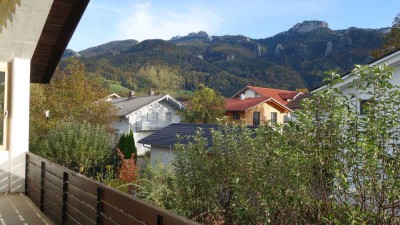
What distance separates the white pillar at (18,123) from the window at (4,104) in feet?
0.52

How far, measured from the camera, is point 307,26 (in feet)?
511

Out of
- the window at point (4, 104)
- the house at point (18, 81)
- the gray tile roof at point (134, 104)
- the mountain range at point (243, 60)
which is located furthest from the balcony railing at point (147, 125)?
the mountain range at point (243, 60)

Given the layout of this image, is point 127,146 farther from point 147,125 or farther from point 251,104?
point 251,104

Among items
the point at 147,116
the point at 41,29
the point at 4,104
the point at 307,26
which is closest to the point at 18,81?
the point at 4,104

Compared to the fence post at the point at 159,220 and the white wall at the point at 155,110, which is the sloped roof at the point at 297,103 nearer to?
the fence post at the point at 159,220

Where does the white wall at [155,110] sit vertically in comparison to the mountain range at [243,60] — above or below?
below

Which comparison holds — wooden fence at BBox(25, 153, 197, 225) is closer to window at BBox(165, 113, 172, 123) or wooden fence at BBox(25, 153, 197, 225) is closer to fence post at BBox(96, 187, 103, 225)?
fence post at BBox(96, 187, 103, 225)

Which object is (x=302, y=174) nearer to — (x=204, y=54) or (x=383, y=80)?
(x=383, y=80)

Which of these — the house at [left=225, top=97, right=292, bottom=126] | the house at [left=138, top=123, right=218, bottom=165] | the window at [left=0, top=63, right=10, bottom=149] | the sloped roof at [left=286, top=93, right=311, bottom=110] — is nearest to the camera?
the sloped roof at [left=286, top=93, right=311, bottom=110]

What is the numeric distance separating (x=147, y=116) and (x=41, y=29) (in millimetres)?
35053

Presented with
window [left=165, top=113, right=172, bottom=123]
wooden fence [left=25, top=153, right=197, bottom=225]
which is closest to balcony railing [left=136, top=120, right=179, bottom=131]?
window [left=165, top=113, right=172, bottom=123]

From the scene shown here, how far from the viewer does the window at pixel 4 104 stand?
265 inches

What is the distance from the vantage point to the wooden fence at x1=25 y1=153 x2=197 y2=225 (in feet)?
8.21

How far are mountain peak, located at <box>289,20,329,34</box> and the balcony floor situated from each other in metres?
155
